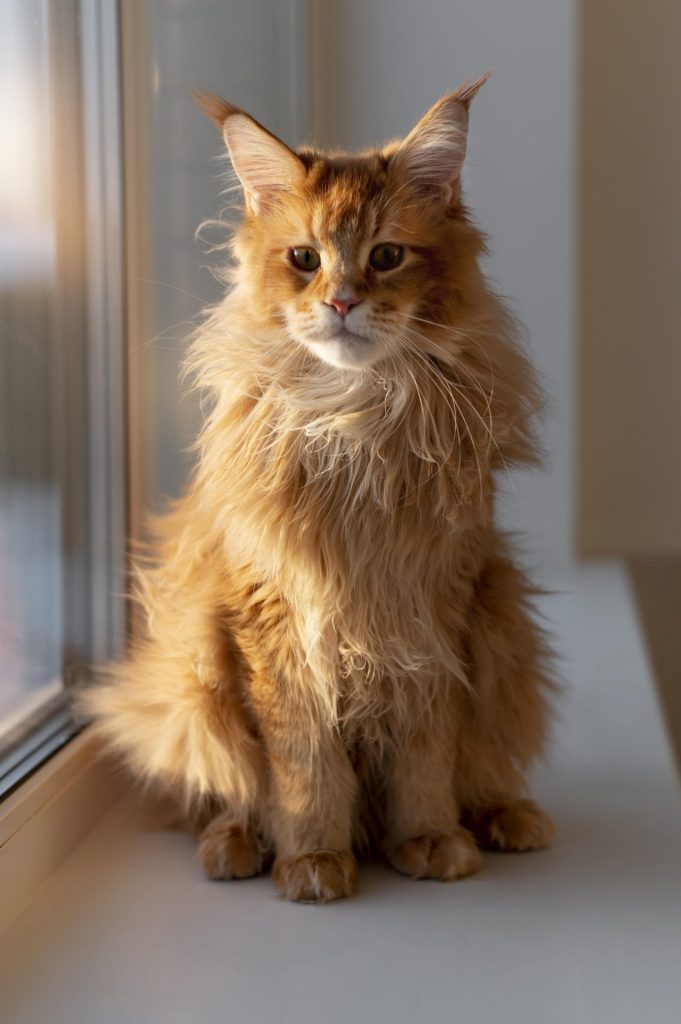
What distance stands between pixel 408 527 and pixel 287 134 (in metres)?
1.36

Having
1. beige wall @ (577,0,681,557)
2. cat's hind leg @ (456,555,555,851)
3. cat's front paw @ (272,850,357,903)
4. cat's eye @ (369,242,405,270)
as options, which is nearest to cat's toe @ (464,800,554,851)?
cat's hind leg @ (456,555,555,851)

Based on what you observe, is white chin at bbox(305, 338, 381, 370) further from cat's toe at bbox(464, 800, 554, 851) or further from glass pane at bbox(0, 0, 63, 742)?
cat's toe at bbox(464, 800, 554, 851)

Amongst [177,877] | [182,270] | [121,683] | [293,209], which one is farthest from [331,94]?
[177,877]

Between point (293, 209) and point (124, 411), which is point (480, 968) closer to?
point (293, 209)

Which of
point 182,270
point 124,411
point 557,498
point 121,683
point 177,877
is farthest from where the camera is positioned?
point 557,498

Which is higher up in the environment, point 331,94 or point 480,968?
point 331,94

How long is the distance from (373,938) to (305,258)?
0.70 meters

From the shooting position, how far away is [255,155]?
47.2 inches

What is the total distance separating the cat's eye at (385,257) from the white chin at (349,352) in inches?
3.6

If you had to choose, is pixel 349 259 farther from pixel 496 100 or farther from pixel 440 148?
pixel 496 100

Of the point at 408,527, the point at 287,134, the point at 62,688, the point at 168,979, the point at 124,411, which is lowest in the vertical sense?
the point at 168,979

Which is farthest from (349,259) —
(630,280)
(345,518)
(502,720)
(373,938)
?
(630,280)

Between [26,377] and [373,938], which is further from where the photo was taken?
[26,377]

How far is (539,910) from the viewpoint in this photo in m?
1.19
